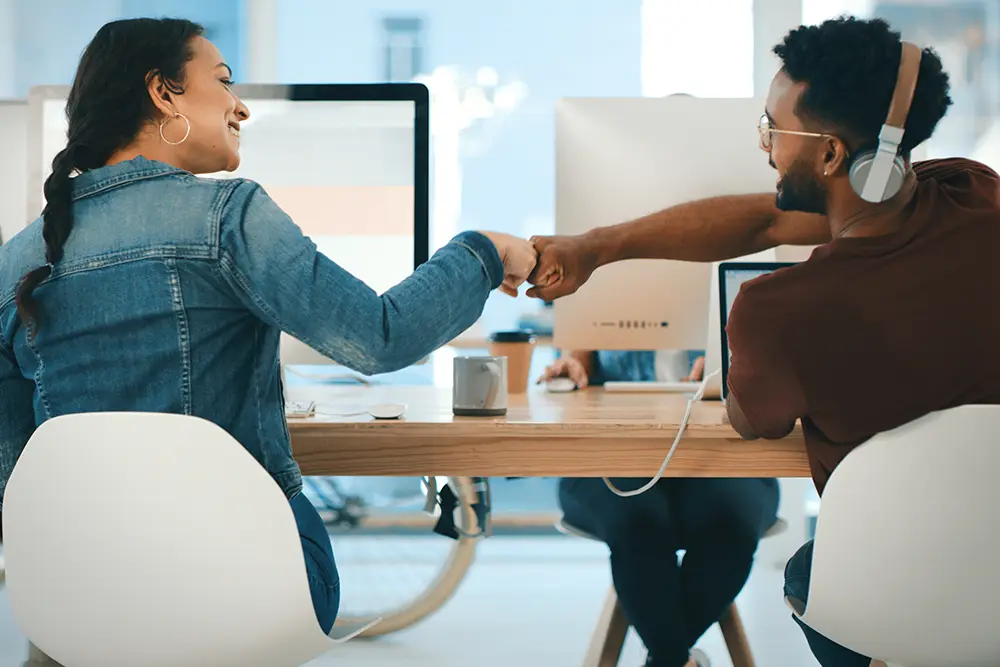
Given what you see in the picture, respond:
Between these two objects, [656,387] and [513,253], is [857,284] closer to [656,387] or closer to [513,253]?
[513,253]

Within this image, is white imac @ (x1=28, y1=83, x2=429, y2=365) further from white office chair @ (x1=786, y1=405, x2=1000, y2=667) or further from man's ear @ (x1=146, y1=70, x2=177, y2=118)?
white office chair @ (x1=786, y1=405, x2=1000, y2=667)

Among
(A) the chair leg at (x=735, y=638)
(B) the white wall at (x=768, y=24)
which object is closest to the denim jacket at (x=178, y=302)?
(A) the chair leg at (x=735, y=638)

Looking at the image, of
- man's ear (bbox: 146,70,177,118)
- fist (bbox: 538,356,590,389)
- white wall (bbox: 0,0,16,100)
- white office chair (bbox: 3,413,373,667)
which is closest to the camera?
white office chair (bbox: 3,413,373,667)

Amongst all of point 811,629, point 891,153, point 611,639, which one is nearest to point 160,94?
point 891,153

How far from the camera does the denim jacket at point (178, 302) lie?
93 centimetres

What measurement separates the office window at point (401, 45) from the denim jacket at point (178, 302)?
8.32ft

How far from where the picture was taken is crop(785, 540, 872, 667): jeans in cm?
117

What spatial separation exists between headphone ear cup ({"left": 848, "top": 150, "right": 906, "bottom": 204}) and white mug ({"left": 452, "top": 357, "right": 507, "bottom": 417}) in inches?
20.5

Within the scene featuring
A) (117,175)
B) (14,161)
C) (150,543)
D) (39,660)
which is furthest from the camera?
(14,161)

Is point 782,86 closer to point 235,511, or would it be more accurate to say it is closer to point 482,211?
point 235,511

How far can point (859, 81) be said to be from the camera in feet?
3.66

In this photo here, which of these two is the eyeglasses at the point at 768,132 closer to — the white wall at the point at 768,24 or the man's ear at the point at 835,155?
the man's ear at the point at 835,155

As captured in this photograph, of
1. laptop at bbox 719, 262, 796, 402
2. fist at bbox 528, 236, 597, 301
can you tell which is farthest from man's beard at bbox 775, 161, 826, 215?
fist at bbox 528, 236, 597, 301

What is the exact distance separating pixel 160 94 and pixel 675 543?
3.64 ft
